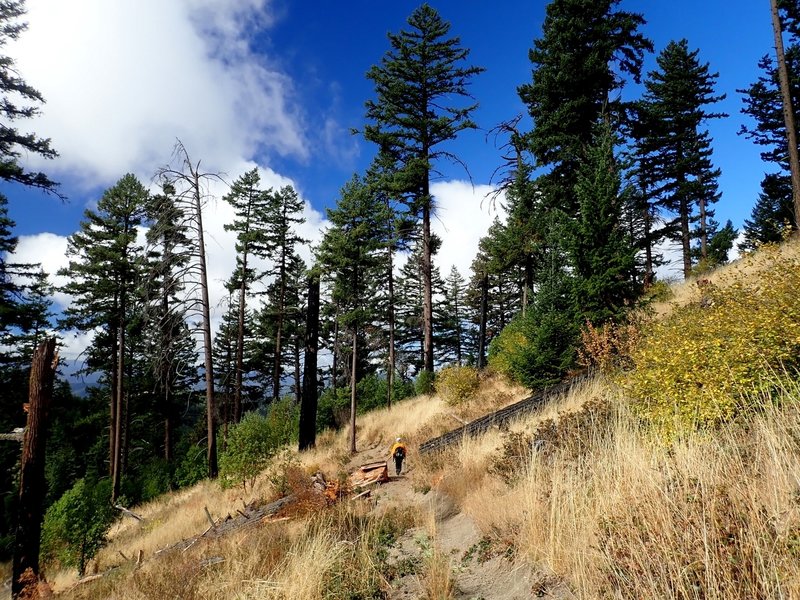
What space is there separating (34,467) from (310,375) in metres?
9.21

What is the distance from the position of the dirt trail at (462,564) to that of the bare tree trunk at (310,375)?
10.4m

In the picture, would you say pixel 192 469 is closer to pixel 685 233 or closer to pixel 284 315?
pixel 284 315

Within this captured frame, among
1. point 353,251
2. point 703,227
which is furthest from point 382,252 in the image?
point 703,227

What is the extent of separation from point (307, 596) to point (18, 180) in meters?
15.2

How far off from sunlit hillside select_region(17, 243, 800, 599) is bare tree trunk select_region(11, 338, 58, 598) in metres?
2.96

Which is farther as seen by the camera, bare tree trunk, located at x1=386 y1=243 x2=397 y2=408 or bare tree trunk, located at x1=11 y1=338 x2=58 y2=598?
bare tree trunk, located at x1=386 y1=243 x2=397 y2=408

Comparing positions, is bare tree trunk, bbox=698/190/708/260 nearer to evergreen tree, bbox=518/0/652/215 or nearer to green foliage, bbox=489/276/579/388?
evergreen tree, bbox=518/0/652/215

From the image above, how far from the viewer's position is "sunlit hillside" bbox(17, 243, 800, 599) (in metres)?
2.33

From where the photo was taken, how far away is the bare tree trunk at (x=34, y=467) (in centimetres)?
754

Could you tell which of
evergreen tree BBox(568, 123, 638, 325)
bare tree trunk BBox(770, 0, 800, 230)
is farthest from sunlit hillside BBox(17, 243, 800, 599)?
bare tree trunk BBox(770, 0, 800, 230)

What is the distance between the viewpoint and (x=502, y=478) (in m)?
5.81

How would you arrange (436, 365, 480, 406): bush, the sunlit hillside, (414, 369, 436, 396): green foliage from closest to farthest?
the sunlit hillside → (436, 365, 480, 406): bush → (414, 369, 436, 396): green foliage

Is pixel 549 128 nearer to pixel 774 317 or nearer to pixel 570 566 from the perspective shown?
pixel 774 317

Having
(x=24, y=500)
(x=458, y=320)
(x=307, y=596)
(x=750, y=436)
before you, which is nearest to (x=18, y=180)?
(x=24, y=500)
